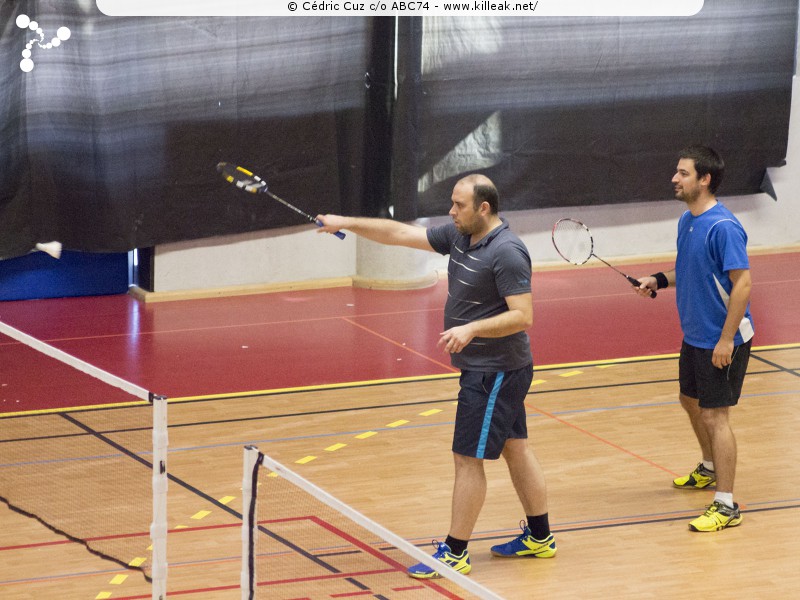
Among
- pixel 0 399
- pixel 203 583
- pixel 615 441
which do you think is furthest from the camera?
pixel 0 399

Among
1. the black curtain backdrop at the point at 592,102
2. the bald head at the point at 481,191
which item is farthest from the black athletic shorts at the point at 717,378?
the black curtain backdrop at the point at 592,102

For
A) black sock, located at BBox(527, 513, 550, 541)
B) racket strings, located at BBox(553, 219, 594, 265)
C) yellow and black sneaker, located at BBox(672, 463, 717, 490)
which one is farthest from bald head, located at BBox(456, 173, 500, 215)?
racket strings, located at BBox(553, 219, 594, 265)

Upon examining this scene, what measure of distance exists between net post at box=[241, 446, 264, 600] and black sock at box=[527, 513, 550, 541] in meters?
1.98

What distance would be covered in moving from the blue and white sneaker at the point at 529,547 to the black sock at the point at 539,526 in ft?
0.07

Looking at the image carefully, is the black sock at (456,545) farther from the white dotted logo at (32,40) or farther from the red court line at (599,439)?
the white dotted logo at (32,40)

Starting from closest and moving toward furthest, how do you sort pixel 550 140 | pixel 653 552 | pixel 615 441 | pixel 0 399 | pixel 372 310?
pixel 653 552, pixel 615 441, pixel 0 399, pixel 372 310, pixel 550 140

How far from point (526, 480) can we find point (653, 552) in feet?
2.59

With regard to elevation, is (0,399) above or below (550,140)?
below

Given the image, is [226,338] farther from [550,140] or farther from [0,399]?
[550,140]

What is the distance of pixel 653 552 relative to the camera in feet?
21.1

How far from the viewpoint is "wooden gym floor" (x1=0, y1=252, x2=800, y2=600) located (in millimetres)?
6188

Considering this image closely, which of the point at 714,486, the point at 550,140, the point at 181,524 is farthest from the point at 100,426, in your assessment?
the point at 550,140

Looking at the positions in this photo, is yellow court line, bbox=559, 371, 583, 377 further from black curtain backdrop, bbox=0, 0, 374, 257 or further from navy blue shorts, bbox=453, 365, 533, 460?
navy blue shorts, bbox=453, 365, 533, 460

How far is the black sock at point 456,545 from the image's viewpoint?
6.09 metres
